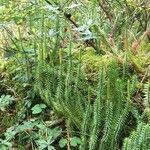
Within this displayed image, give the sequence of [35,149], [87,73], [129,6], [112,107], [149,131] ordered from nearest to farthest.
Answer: [149,131] < [112,107] < [35,149] < [87,73] < [129,6]

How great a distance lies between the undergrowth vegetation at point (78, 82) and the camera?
5.89 feet

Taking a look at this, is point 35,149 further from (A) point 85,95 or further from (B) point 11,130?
(A) point 85,95

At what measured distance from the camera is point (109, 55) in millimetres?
2342

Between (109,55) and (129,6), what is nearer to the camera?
(109,55)

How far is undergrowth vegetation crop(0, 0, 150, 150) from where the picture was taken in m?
1.79

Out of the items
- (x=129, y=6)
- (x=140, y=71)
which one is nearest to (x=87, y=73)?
(x=140, y=71)

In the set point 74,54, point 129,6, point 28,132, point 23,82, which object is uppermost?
point 129,6

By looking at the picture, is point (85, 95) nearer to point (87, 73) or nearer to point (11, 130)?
point (87, 73)

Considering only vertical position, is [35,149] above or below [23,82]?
below

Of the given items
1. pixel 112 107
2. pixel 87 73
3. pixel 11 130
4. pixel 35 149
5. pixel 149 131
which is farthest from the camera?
pixel 87 73

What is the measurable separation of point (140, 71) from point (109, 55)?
0.23m

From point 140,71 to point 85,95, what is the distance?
35cm

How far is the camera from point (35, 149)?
78.8 inches

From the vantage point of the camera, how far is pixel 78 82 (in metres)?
2.02
